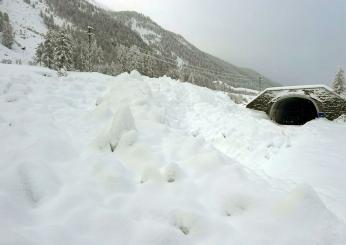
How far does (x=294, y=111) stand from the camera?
83.7 feet

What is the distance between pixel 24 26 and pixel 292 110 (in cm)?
12088

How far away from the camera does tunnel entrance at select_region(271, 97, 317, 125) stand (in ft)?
74.3

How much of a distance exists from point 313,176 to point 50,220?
754cm

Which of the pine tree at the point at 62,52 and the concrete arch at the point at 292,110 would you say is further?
the pine tree at the point at 62,52

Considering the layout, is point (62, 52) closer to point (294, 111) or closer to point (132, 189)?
point (294, 111)

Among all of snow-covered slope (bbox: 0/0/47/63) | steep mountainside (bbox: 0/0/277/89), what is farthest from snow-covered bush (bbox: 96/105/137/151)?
snow-covered slope (bbox: 0/0/47/63)

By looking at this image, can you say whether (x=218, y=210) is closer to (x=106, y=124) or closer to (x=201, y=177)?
(x=201, y=177)

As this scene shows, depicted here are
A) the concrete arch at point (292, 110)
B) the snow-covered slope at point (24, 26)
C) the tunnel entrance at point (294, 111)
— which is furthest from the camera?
the snow-covered slope at point (24, 26)

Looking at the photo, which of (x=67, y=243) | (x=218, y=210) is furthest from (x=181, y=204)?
(x=67, y=243)

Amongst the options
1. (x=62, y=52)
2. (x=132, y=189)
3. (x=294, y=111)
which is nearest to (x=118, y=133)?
(x=132, y=189)

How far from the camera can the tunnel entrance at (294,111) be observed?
74.3 ft

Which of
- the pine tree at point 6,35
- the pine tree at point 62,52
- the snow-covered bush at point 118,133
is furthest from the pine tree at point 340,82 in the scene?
the pine tree at point 6,35

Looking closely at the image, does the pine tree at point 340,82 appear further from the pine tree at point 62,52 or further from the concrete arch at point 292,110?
the pine tree at point 62,52

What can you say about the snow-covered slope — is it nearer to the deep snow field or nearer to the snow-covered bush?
the deep snow field
